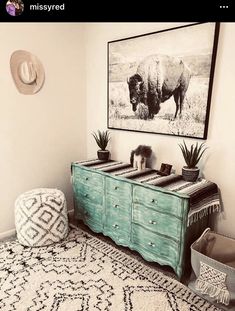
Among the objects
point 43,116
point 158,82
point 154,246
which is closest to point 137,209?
point 154,246

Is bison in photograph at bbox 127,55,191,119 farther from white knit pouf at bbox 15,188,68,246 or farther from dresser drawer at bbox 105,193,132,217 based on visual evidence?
white knit pouf at bbox 15,188,68,246

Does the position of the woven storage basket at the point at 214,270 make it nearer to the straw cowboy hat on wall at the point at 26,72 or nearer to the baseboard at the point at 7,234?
the baseboard at the point at 7,234

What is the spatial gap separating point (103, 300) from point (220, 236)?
1.01 meters

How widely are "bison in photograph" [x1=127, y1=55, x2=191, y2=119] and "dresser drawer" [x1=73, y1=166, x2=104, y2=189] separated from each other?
774mm

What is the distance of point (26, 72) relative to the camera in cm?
250

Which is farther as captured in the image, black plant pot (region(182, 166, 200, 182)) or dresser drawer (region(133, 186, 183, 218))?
black plant pot (region(182, 166, 200, 182))

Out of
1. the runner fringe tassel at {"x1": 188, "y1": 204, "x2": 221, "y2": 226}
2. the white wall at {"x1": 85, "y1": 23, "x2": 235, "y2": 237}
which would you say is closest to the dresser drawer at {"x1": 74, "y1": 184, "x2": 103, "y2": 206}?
the white wall at {"x1": 85, "y1": 23, "x2": 235, "y2": 237}

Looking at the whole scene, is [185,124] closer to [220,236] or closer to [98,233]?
[220,236]

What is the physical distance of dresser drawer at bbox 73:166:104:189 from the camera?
2.42 m

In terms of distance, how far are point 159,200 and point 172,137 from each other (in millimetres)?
675

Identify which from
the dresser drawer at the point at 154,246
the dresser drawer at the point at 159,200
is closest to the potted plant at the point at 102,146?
the dresser drawer at the point at 159,200

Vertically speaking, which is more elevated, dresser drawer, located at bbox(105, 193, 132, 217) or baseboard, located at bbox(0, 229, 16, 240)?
dresser drawer, located at bbox(105, 193, 132, 217)

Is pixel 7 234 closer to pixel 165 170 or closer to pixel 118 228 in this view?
pixel 118 228
